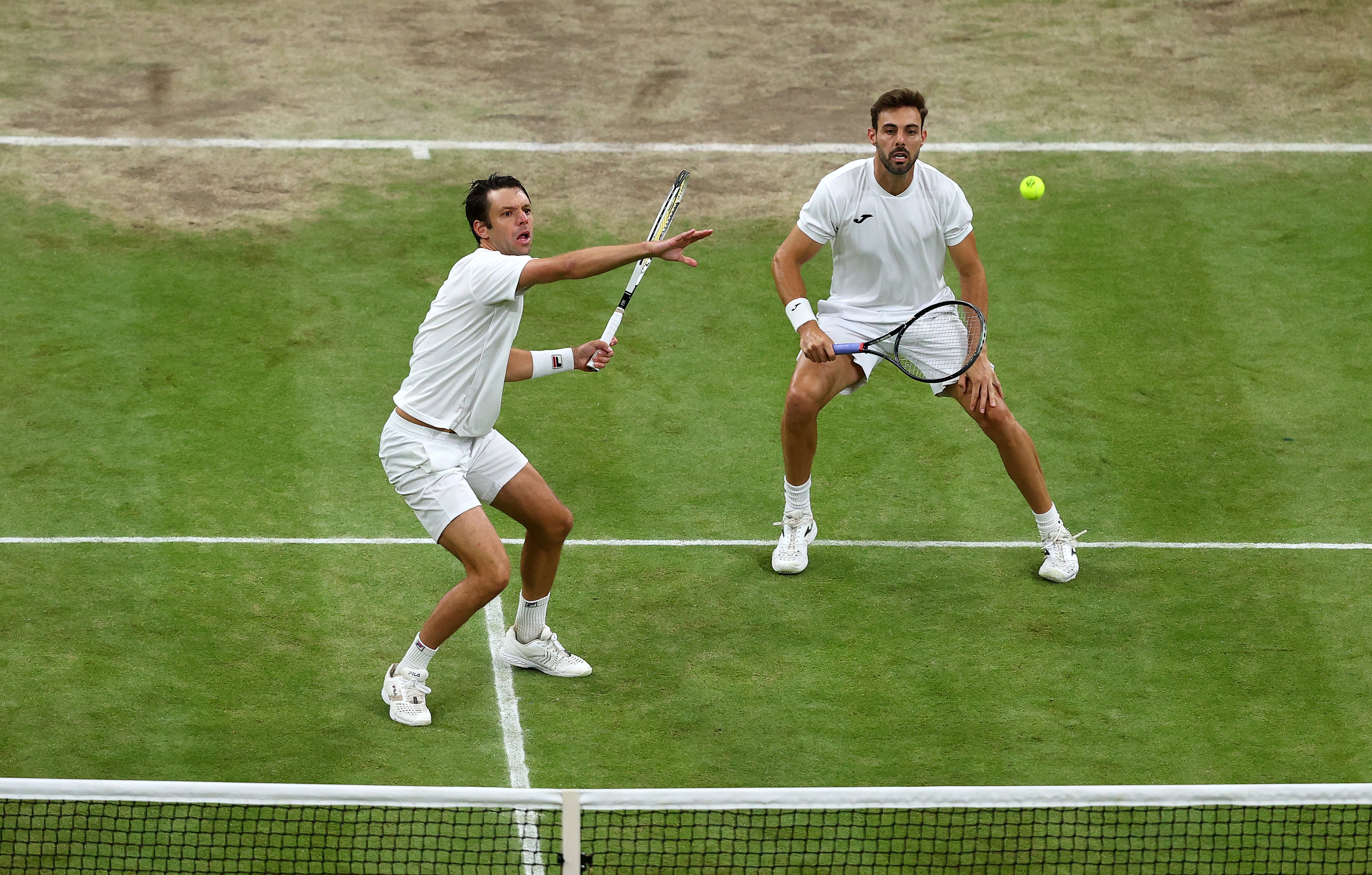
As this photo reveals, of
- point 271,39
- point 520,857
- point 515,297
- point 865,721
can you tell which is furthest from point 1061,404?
point 271,39

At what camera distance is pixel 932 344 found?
28.9 ft

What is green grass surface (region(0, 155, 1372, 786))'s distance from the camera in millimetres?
7547

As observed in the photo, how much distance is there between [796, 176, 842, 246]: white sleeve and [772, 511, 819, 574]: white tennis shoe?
1.40 m

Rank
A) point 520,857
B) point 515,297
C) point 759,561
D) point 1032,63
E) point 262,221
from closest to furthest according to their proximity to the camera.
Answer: point 520,857 → point 515,297 → point 759,561 → point 262,221 → point 1032,63

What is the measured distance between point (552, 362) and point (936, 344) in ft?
6.72

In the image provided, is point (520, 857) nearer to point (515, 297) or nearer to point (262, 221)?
point (515, 297)

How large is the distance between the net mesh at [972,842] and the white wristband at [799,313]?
249cm

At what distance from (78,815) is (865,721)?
3.30m

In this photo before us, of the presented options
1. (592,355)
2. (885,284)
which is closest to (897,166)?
(885,284)

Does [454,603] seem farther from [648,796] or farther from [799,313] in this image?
[799,313]

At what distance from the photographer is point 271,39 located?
15266 mm

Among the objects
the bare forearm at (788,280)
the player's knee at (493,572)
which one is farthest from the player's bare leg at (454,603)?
the bare forearm at (788,280)

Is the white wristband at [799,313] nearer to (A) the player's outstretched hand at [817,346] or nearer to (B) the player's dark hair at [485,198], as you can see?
(A) the player's outstretched hand at [817,346]

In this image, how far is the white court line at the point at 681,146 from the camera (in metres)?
13.5
